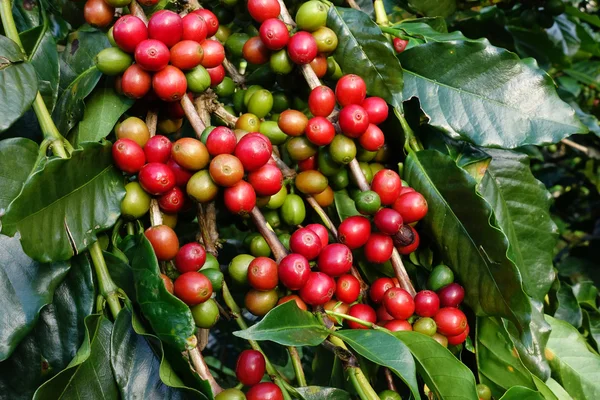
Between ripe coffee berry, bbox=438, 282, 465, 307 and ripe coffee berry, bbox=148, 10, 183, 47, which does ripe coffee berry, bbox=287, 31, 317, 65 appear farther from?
ripe coffee berry, bbox=438, 282, 465, 307

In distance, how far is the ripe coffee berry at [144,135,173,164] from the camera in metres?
0.84

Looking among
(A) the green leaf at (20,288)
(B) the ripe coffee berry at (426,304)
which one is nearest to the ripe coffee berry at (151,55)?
(A) the green leaf at (20,288)

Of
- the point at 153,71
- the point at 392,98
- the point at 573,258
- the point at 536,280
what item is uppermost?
the point at 153,71

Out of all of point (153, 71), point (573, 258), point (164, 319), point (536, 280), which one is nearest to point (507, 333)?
point (536, 280)

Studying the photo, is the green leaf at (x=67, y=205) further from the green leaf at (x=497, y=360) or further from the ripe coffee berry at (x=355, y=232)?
the green leaf at (x=497, y=360)

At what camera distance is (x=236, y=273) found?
87cm

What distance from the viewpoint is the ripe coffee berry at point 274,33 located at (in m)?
0.92

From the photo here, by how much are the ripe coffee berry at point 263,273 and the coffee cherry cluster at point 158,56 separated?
29 cm

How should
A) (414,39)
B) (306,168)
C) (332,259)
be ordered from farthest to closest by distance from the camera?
(414,39), (306,168), (332,259)

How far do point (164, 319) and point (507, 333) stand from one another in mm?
524

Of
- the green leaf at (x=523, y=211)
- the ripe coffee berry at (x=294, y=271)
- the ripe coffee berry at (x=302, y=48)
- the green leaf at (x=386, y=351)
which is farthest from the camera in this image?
the green leaf at (x=523, y=211)

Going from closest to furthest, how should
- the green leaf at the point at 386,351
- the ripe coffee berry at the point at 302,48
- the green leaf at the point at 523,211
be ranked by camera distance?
the green leaf at the point at 386,351 → the ripe coffee berry at the point at 302,48 → the green leaf at the point at 523,211

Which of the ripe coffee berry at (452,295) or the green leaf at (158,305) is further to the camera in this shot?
the ripe coffee berry at (452,295)

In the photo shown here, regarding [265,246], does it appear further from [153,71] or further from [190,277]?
[153,71]
